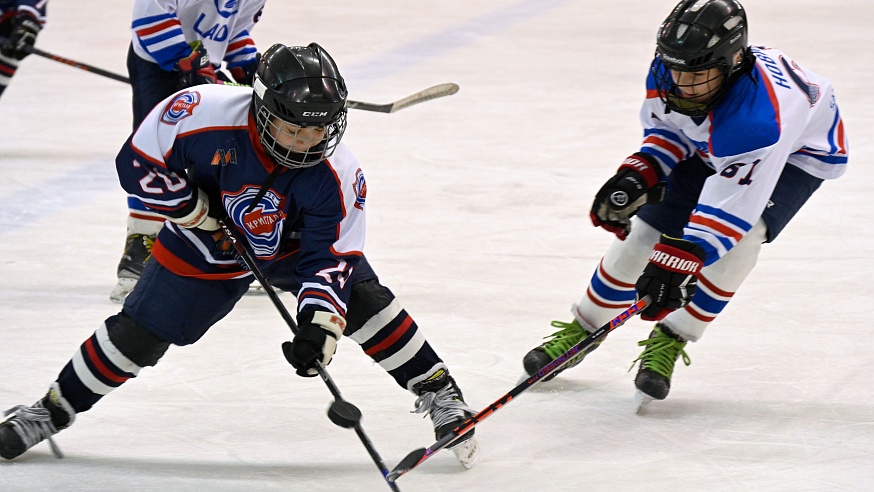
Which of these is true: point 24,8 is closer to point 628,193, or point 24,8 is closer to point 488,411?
point 628,193

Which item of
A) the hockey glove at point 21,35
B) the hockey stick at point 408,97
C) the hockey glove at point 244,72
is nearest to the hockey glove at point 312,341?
the hockey stick at point 408,97

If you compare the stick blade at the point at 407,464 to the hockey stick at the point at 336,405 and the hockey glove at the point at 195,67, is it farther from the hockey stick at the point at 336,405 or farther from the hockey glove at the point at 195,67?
the hockey glove at the point at 195,67

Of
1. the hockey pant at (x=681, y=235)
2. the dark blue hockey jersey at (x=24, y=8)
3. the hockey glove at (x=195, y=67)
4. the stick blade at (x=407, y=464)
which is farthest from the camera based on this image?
the dark blue hockey jersey at (x=24, y=8)

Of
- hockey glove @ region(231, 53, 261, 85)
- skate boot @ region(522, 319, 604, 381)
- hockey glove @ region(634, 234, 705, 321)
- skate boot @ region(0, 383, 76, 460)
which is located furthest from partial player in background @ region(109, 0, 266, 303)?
hockey glove @ region(634, 234, 705, 321)

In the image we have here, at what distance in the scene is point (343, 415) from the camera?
215 cm

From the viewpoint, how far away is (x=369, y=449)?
223 cm

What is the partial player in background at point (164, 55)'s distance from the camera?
3.37 meters

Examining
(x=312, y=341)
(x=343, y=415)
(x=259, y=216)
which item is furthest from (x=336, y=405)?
(x=259, y=216)

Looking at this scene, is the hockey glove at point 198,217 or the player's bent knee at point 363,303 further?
the player's bent knee at point 363,303

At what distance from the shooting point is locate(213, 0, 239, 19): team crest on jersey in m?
3.51

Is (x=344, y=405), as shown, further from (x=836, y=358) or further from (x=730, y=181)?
(x=836, y=358)

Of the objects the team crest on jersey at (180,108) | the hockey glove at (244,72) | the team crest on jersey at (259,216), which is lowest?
the hockey glove at (244,72)

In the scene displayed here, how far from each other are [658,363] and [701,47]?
77 centimetres

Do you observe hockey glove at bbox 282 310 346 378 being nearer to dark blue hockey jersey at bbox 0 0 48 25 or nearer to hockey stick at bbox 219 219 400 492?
hockey stick at bbox 219 219 400 492
